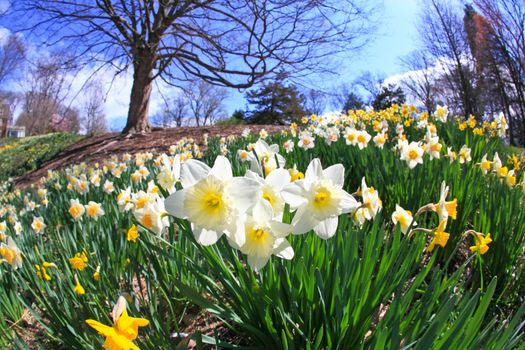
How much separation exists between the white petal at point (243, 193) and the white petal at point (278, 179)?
0.35ft

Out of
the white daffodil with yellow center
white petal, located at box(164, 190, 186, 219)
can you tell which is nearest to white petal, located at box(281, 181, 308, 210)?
the white daffodil with yellow center

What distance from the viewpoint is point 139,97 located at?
9594 mm

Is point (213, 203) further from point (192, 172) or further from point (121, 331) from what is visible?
point (121, 331)

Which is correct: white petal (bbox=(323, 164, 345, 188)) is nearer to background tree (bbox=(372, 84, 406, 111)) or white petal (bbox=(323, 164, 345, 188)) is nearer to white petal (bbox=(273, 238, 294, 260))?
white petal (bbox=(273, 238, 294, 260))

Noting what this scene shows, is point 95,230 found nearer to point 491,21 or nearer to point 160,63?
point 160,63

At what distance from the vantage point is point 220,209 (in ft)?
2.53

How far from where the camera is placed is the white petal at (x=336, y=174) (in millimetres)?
915

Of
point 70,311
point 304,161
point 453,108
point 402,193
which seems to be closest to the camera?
point 70,311

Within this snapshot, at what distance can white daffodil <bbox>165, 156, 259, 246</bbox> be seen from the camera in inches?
30.1

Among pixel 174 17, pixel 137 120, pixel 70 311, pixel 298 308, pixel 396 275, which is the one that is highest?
pixel 174 17

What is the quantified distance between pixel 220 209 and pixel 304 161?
2228 mm

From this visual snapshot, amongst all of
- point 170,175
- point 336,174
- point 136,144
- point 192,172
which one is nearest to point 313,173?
point 336,174

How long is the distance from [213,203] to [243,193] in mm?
71

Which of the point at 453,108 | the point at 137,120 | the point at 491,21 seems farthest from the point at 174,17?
the point at 453,108
